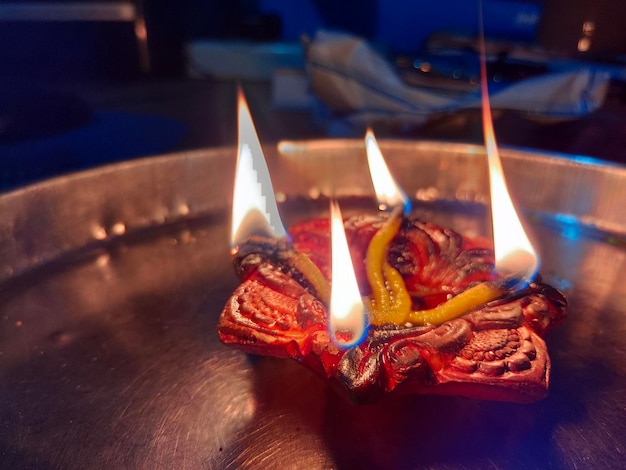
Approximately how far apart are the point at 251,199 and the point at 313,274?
0.12m

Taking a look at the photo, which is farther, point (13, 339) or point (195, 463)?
point (13, 339)

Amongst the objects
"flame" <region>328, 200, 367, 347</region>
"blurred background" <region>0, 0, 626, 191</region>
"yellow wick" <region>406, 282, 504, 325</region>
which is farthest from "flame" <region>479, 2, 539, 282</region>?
"blurred background" <region>0, 0, 626, 191</region>

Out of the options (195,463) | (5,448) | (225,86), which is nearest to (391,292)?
(195,463)

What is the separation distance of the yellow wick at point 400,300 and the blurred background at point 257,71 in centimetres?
38

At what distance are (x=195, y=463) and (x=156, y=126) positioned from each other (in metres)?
0.80

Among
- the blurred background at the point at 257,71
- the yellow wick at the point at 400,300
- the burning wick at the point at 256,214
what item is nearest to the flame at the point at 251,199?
the burning wick at the point at 256,214

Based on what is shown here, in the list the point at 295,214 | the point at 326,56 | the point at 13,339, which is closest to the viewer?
the point at 13,339

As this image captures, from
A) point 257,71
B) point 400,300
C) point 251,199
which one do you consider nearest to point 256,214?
point 251,199

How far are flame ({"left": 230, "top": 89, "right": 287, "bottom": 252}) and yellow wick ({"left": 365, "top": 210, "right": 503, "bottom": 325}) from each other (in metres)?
0.10

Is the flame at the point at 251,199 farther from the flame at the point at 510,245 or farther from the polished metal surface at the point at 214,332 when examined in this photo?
the flame at the point at 510,245

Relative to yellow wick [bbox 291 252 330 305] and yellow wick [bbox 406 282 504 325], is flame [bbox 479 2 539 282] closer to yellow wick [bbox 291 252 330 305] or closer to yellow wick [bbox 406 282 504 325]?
yellow wick [bbox 406 282 504 325]

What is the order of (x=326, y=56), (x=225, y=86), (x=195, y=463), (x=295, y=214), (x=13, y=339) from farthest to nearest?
1. (x=225, y=86)
2. (x=326, y=56)
3. (x=295, y=214)
4. (x=13, y=339)
5. (x=195, y=463)

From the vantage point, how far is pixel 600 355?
1.46ft

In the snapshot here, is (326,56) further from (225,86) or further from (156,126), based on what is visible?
(225,86)
